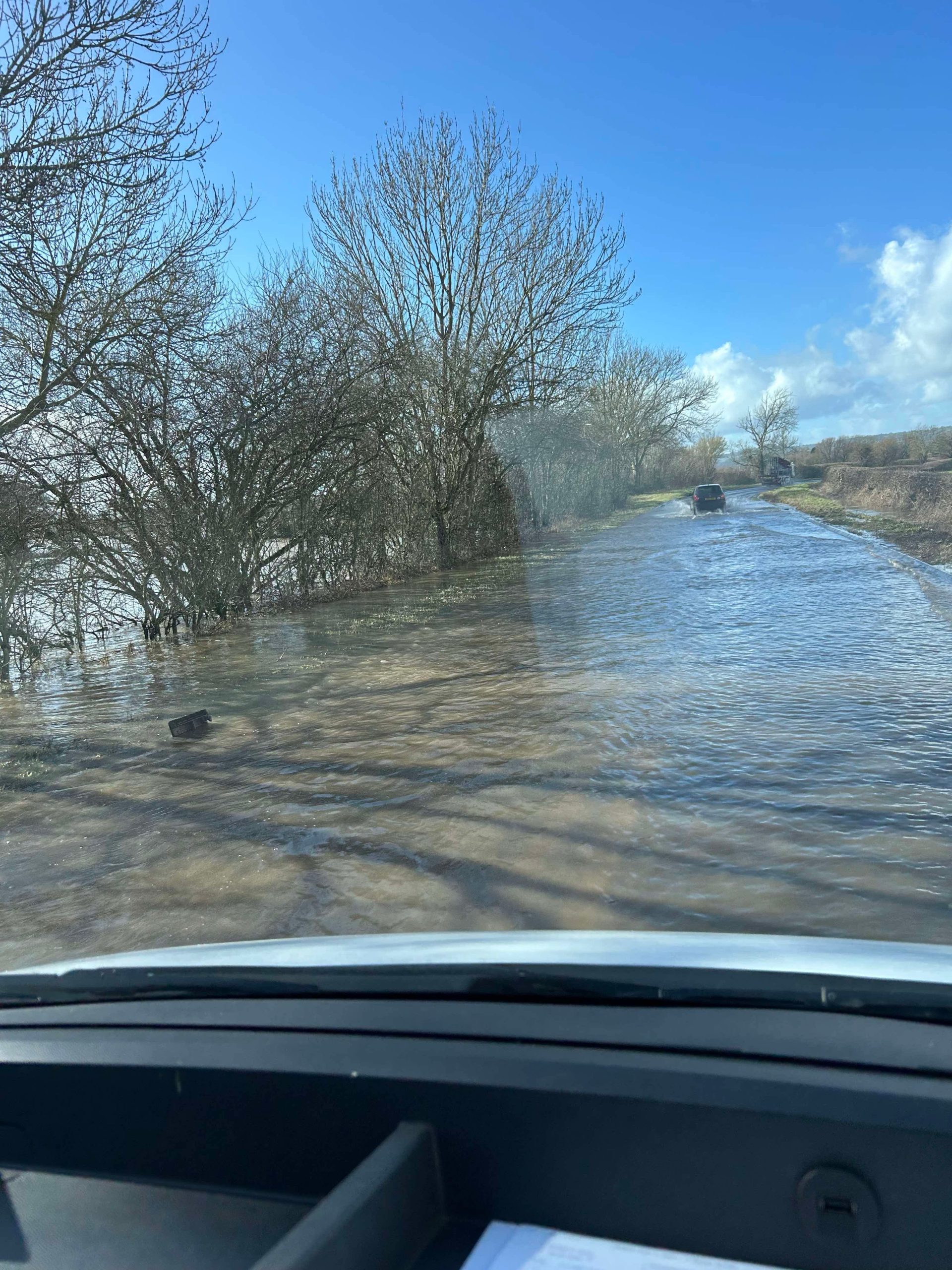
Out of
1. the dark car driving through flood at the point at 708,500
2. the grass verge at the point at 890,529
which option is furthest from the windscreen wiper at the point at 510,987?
the dark car driving through flood at the point at 708,500

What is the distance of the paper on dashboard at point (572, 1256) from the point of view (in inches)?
50.4

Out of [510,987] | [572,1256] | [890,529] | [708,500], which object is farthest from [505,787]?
[708,500]

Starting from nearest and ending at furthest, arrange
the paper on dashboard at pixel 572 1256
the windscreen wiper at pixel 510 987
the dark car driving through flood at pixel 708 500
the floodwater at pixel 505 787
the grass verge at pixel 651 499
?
the paper on dashboard at pixel 572 1256, the windscreen wiper at pixel 510 987, the floodwater at pixel 505 787, the dark car driving through flood at pixel 708 500, the grass verge at pixel 651 499

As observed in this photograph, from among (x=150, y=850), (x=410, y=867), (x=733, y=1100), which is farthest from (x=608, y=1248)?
(x=150, y=850)

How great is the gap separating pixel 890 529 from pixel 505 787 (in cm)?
2329

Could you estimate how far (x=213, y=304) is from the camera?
43.5 feet

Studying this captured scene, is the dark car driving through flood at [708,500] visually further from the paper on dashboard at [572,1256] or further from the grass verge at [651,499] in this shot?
the paper on dashboard at [572,1256]

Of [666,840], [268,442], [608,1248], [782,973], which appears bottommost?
[666,840]

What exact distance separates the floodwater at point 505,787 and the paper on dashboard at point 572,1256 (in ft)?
9.01

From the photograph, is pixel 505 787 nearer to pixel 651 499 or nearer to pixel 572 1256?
pixel 572 1256

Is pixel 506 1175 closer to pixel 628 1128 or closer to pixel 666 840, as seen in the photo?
pixel 628 1128

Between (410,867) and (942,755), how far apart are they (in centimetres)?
355

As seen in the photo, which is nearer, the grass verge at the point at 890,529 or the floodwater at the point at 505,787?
the floodwater at the point at 505,787

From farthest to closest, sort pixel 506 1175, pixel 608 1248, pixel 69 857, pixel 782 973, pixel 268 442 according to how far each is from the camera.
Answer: pixel 268 442
pixel 69 857
pixel 782 973
pixel 506 1175
pixel 608 1248
